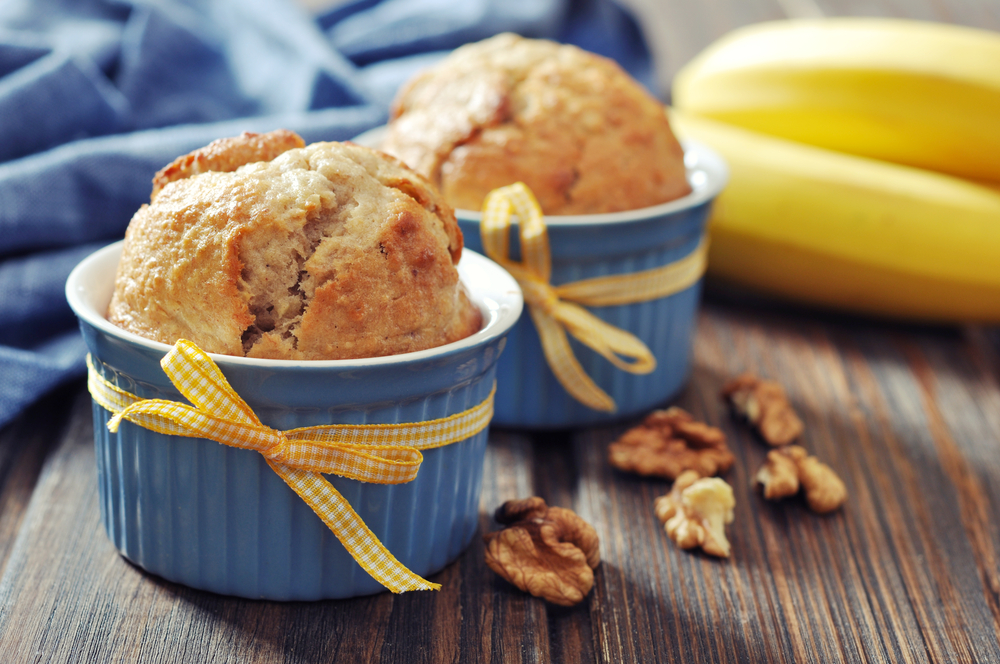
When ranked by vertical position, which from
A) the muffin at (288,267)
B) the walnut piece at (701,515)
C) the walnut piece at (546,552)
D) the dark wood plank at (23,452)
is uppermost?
the muffin at (288,267)

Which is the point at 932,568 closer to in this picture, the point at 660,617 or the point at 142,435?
the point at 660,617

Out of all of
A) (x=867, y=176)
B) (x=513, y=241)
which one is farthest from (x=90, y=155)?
(x=867, y=176)

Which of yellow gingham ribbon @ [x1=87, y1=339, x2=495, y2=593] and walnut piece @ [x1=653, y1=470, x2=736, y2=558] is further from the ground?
yellow gingham ribbon @ [x1=87, y1=339, x2=495, y2=593]

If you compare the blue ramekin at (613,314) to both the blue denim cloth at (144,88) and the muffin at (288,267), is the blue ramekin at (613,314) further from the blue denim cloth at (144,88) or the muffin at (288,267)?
the blue denim cloth at (144,88)

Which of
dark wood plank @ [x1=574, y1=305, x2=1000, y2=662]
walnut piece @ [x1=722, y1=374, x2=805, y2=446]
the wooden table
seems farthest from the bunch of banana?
walnut piece @ [x1=722, y1=374, x2=805, y2=446]

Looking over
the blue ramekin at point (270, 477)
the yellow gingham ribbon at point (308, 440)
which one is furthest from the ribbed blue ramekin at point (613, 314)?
the yellow gingham ribbon at point (308, 440)

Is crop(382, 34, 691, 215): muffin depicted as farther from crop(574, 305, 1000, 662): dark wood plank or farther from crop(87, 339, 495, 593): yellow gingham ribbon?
crop(87, 339, 495, 593): yellow gingham ribbon

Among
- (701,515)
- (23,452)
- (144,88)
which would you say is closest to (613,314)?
(701,515)
